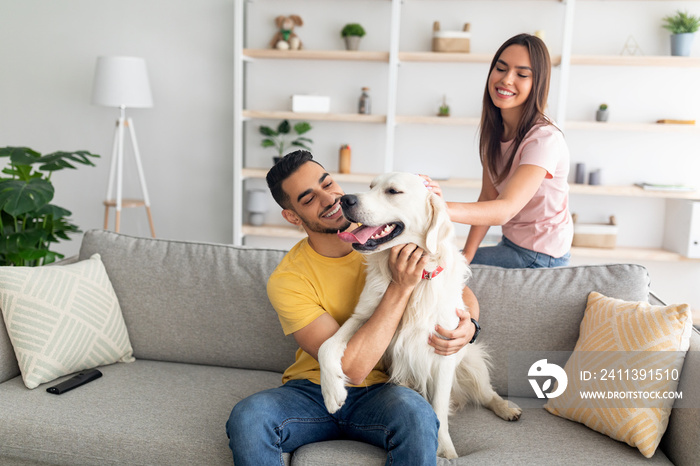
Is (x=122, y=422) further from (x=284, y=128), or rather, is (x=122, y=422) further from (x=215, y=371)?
(x=284, y=128)

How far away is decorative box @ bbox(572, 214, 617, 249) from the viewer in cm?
380

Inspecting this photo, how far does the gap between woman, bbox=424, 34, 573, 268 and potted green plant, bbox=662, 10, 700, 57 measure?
216 cm

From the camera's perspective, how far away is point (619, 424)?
159 cm

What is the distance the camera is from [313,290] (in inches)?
64.2

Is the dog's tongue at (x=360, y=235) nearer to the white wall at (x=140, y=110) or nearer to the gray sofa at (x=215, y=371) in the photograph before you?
the gray sofa at (x=215, y=371)

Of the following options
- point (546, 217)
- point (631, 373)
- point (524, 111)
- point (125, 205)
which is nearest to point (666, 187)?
point (546, 217)

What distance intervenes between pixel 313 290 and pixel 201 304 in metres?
0.66

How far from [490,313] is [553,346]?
0.76 ft

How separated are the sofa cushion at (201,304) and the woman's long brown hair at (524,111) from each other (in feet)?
2.95

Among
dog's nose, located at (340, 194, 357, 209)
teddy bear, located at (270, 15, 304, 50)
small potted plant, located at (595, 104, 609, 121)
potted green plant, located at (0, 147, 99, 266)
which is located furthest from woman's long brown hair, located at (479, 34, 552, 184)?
teddy bear, located at (270, 15, 304, 50)

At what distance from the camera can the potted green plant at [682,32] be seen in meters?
3.60

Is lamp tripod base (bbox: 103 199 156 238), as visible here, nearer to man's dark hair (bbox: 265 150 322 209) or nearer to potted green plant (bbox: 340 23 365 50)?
potted green plant (bbox: 340 23 365 50)

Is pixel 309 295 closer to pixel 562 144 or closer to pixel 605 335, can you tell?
pixel 605 335

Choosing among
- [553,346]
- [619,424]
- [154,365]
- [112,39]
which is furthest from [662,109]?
[112,39]
